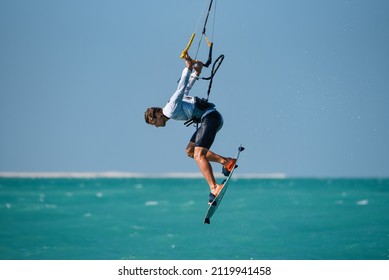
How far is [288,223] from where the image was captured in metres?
48.1

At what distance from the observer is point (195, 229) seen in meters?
45.6

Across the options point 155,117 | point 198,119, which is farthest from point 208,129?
point 155,117

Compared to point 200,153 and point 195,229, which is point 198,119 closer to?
point 200,153

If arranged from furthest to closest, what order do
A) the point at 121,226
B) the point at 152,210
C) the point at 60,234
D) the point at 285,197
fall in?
the point at 285,197 < the point at 152,210 < the point at 121,226 < the point at 60,234

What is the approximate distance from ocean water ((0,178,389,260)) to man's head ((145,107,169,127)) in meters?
22.8

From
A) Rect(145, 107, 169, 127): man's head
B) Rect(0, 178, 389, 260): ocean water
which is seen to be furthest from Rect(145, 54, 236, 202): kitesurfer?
Rect(0, 178, 389, 260): ocean water

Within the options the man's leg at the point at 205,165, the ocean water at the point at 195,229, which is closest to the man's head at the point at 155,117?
the man's leg at the point at 205,165

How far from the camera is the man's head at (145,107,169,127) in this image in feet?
44.5

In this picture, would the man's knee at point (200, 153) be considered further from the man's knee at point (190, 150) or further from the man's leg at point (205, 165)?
the man's knee at point (190, 150)

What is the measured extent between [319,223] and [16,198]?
3703 cm

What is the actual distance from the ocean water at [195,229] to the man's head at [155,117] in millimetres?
22780
